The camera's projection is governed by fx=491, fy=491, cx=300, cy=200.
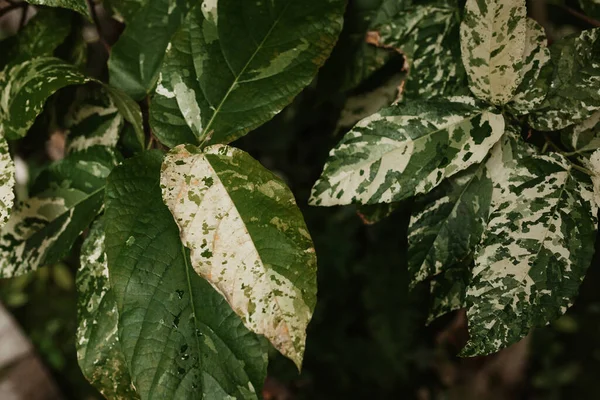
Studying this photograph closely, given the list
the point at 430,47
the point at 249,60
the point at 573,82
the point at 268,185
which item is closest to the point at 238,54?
the point at 249,60

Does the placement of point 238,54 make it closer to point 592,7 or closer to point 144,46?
point 144,46

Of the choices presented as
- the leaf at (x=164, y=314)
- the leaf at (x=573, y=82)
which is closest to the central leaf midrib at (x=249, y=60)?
the leaf at (x=164, y=314)

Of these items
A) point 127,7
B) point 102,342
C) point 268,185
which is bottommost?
point 102,342

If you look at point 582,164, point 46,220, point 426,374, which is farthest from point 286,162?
point 582,164

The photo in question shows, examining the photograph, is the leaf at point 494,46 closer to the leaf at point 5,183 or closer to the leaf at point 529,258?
the leaf at point 529,258

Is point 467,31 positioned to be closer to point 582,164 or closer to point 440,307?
point 582,164
